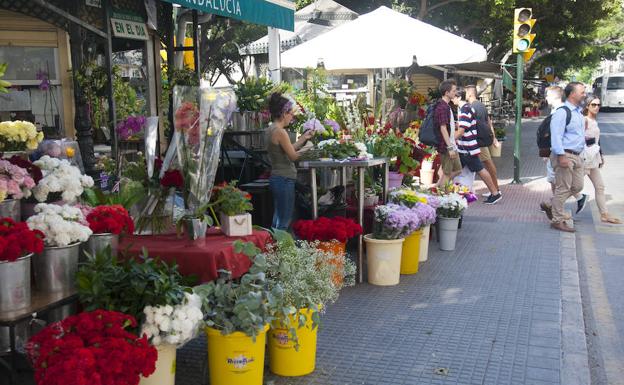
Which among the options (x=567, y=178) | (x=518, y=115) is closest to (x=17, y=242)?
(x=567, y=178)

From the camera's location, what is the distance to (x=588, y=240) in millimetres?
8258

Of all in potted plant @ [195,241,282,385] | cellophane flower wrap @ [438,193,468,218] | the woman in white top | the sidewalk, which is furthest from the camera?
the woman in white top

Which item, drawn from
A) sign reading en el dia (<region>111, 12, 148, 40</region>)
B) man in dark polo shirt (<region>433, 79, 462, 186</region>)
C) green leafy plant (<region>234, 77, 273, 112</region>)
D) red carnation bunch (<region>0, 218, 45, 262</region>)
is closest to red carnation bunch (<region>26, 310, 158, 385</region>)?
red carnation bunch (<region>0, 218, 45, 262</region>)

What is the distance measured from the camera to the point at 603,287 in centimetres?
639

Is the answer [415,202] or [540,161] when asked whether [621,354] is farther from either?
[540,161]

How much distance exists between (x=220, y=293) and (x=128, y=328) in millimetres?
617

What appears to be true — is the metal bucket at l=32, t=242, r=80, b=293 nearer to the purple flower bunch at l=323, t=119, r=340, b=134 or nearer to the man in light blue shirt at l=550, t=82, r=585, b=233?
the purple flower bunch at l=323, t=119, r=340, b=134

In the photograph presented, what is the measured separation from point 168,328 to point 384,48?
23.2 ft

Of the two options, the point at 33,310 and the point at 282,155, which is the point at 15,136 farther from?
the point at 282,155

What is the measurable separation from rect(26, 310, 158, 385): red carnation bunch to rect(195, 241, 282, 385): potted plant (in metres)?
0.65

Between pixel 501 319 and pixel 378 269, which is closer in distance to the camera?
pixel 501 319

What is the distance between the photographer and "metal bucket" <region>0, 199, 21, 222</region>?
11.2ft

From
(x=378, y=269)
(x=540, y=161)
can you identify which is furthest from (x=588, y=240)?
(x=540, y=161)

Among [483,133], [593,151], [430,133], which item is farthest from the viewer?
[483,133]
